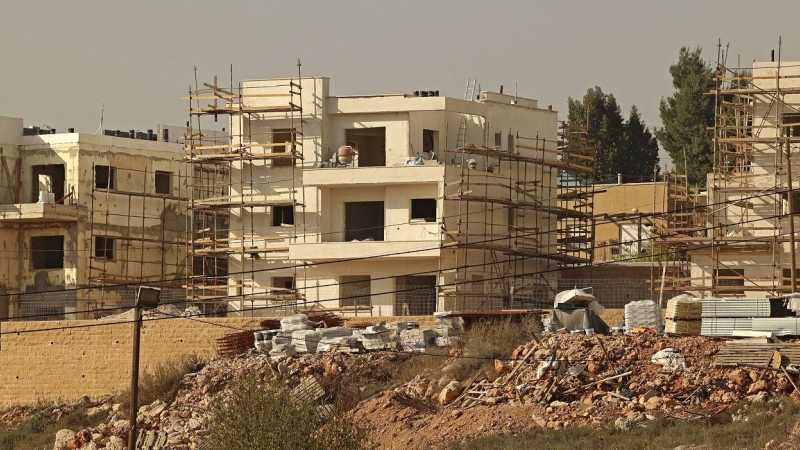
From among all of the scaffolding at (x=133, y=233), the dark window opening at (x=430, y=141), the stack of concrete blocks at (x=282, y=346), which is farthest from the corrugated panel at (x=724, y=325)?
the scaffolding at (x=133, y=233)

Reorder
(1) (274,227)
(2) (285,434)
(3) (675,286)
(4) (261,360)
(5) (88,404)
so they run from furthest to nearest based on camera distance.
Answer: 1. (1) (274,227)
2. (3) (675,286)
3. (5) (88,404)
4. (4) (261,360)
5. (2) (285,434)

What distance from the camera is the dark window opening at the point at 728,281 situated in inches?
1942

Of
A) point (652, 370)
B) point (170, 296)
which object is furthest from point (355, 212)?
point (652, 370)

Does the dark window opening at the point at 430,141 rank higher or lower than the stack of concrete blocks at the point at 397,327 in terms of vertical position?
higher

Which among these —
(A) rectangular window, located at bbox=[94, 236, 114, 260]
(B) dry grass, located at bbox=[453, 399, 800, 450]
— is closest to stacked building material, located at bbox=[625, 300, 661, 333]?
(B) dry grass, located at bbox=[453, 399, 800, 450]

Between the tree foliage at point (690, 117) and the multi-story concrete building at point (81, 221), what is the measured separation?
85.0ft

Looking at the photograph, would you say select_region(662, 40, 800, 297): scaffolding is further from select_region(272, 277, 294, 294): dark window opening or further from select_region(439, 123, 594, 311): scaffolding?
select_region(272, 277, 294, 294): dark window opening

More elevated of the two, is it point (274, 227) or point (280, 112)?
point (280, 112)

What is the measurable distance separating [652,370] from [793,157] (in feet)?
54.3

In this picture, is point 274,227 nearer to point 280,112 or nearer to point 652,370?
point 280,112

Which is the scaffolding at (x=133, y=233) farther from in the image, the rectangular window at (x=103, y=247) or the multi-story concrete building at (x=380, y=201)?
the multi-story concrete building at (x=380, y=201)

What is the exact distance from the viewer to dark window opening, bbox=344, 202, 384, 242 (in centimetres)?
5341

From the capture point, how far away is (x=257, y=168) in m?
54.8

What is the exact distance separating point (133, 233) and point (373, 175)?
35.6ft
